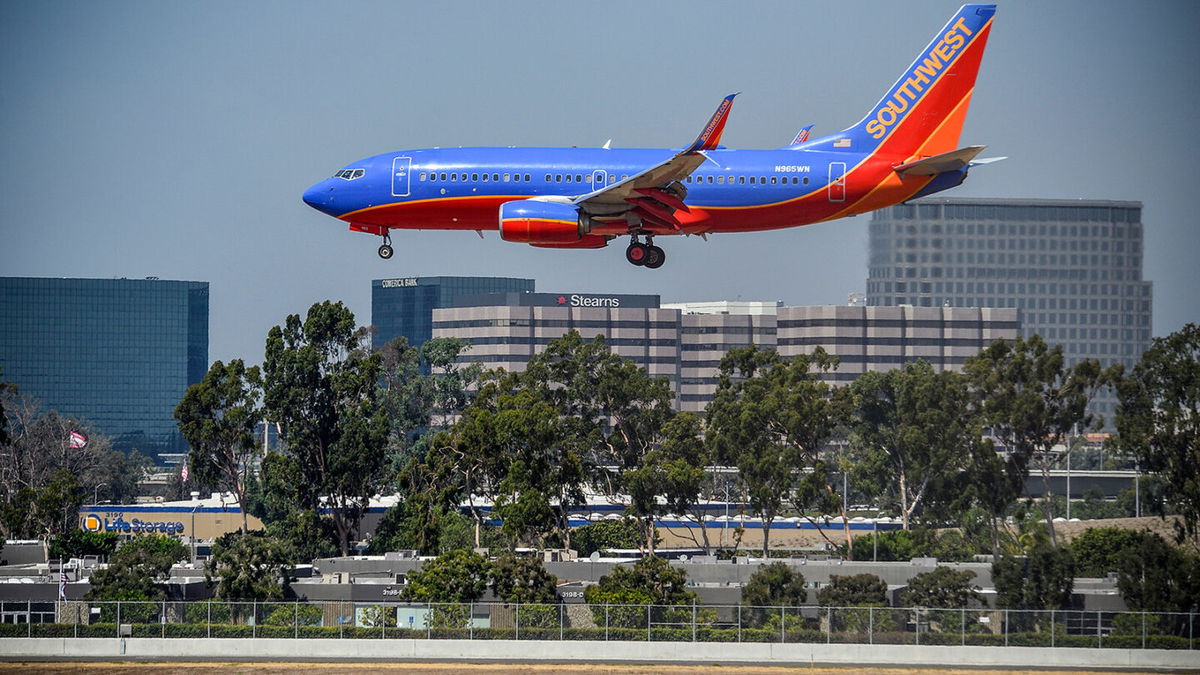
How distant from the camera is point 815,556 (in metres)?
107

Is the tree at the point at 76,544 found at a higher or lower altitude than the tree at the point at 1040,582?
lower

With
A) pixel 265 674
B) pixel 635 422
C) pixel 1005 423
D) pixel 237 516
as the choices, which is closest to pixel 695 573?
pixel 1005 423

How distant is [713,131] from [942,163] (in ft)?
36.5

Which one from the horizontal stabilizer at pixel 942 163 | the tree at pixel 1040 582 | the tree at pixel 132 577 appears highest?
the horizontal stabilizer at pixel 942 163

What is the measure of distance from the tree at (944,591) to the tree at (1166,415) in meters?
18.1

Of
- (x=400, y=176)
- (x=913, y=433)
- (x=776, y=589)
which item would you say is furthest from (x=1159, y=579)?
(x=400, y=176)

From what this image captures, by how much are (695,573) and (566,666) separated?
2400 centimetres

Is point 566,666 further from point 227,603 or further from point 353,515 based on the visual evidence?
point 353,515

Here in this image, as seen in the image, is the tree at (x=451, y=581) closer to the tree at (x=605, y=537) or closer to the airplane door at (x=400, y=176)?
the airplane door at (x=400, y=176)

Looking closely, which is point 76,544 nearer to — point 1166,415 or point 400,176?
point 400,176

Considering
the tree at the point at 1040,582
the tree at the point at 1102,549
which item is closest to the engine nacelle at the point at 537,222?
the tree at the point at 1040,582

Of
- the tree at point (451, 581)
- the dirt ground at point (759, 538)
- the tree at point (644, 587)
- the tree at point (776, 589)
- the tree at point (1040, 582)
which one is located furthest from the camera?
the dirt ground at point (759, 538)

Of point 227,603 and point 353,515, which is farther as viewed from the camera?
point 353,515

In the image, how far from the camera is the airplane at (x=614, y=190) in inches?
2621
